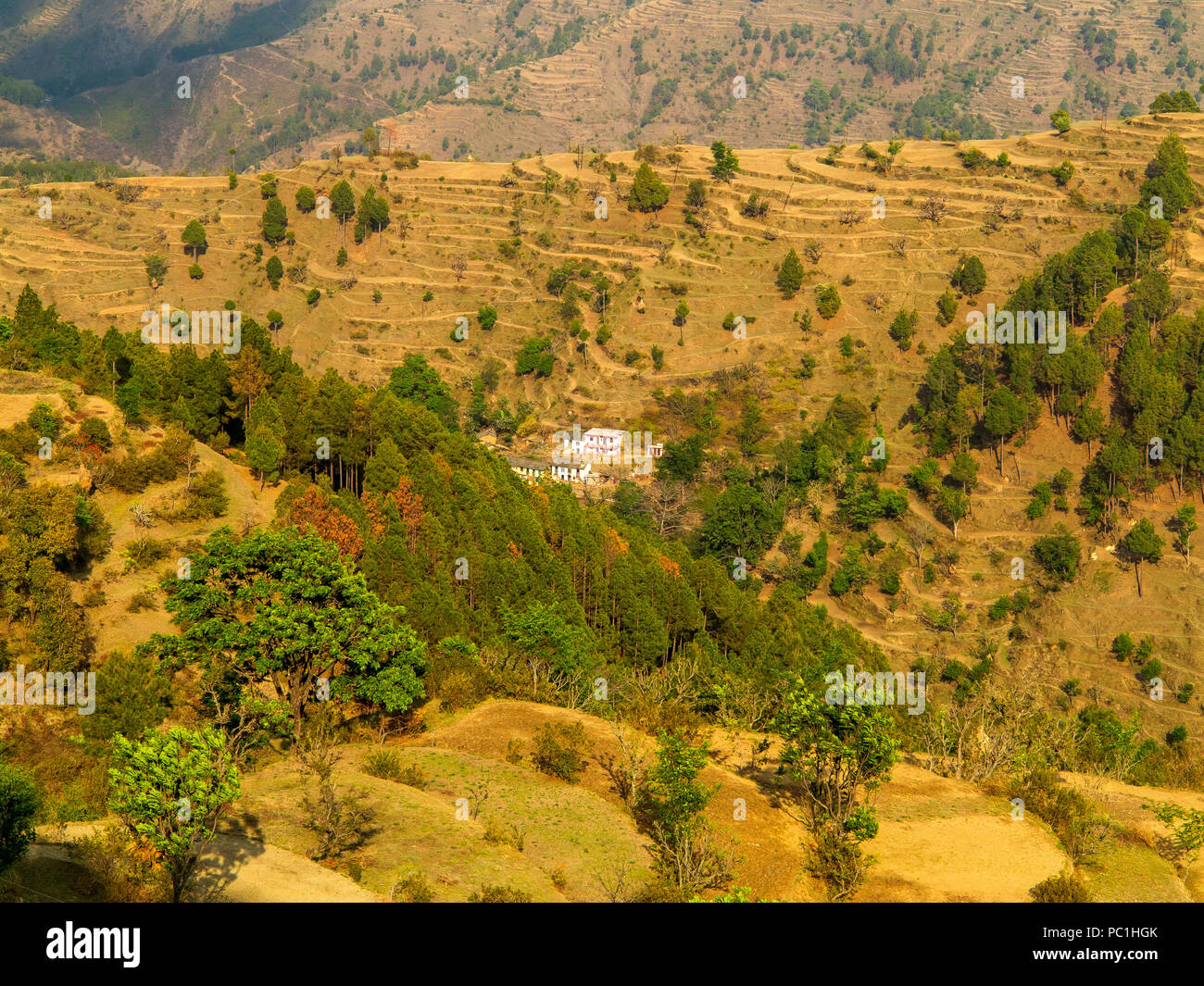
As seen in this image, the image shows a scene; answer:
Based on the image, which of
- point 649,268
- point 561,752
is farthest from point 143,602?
point 649,268

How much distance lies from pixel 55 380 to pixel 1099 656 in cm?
7670

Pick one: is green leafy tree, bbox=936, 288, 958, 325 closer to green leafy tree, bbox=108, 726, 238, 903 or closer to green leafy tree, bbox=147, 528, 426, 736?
green leafy tree, bbox=147, 528, 426, 736

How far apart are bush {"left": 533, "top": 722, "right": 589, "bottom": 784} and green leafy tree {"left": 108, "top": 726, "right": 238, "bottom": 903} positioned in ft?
48.5

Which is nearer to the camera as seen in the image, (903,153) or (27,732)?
(27,732)

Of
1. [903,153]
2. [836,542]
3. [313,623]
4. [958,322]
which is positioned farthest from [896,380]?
[313,623]

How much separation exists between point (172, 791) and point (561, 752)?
53.2ft

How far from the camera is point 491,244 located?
149750mm

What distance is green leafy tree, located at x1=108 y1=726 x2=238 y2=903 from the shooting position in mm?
24922

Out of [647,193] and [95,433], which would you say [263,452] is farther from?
[647,193]

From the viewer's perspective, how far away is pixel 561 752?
39219mm

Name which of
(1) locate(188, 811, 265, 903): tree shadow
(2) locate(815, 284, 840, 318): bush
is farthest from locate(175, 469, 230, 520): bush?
(2) locate(815, 284, 840, 318): bush

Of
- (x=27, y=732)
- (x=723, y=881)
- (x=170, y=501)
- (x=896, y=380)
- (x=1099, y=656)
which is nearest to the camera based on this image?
(x=723, y=881)

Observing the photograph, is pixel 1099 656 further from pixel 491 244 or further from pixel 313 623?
pixel 491 244

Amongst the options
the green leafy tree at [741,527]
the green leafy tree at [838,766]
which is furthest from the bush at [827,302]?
the green leafy tree at [838,766]
